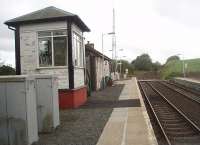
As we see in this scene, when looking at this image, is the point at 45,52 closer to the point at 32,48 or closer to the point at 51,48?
the point at 51,48

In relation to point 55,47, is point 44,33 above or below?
above

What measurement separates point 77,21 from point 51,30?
1.52 meters

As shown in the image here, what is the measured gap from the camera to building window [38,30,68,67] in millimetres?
19125

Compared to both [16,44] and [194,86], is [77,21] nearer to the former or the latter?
[16,44]

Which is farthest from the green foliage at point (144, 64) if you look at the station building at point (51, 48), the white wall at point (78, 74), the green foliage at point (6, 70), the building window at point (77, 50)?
the station building at point (51, 48)

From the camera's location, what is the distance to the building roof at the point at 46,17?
18984 millimetres

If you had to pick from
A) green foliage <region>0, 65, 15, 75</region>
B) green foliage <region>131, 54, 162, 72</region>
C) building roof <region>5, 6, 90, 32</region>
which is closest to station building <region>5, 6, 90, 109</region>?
building roof <region>5, 6, 90, 32</region>

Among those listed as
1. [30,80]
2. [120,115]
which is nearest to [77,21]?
[120,115]

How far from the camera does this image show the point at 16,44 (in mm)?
19781

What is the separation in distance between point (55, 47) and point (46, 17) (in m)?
1.49

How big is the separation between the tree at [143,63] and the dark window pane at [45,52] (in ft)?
361

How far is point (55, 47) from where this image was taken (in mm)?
19172

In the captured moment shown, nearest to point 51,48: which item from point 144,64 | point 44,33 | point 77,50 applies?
point 44,33

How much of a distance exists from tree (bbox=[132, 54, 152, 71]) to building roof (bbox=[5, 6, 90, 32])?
109m
